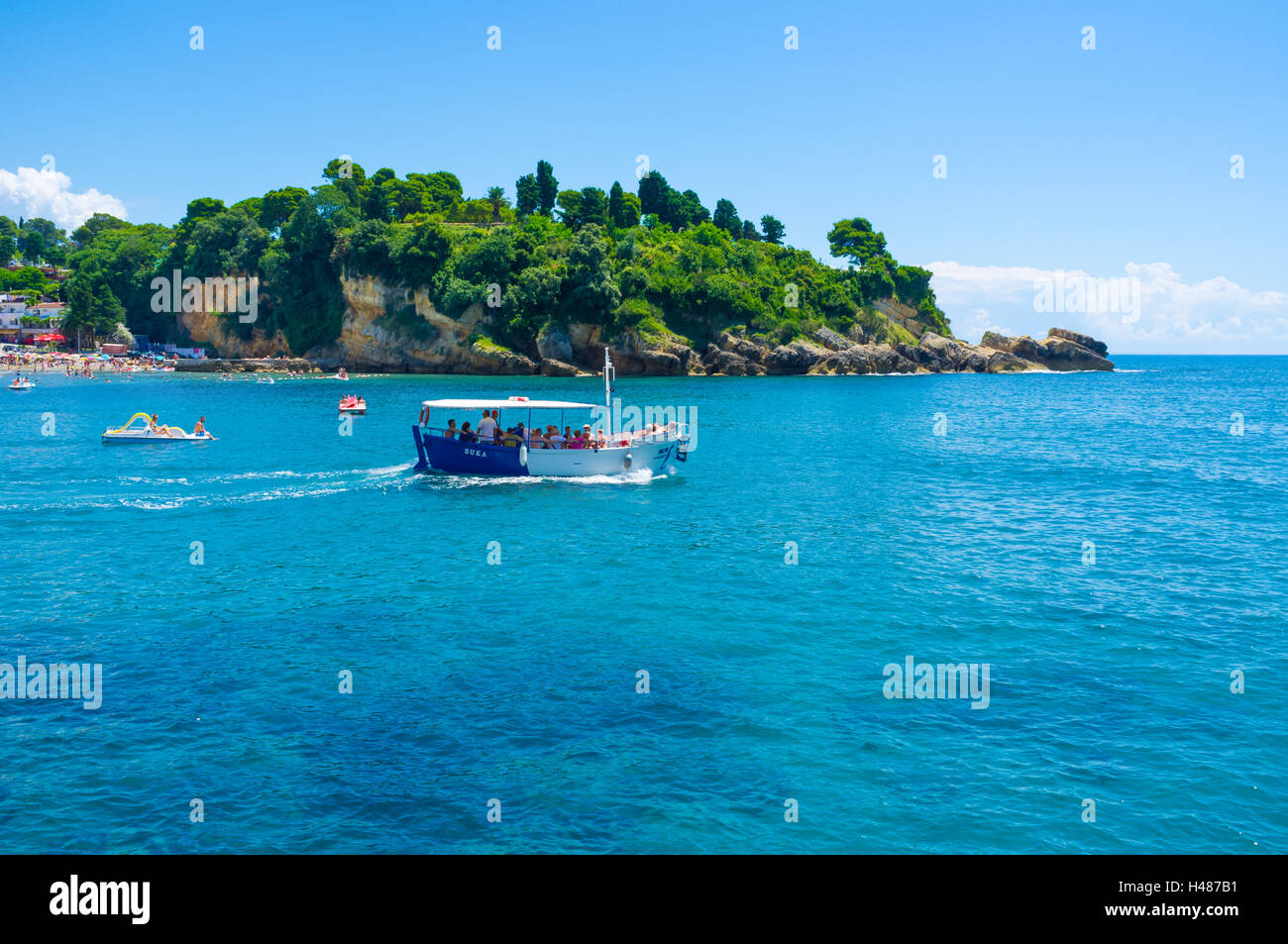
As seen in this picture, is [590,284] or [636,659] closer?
[636,659]

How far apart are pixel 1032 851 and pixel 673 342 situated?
115 metres

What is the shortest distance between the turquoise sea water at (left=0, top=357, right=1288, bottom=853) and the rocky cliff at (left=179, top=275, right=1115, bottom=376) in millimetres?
76122

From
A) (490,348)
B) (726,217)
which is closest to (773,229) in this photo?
(726,217)

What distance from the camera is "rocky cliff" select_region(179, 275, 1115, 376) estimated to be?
4732 inches

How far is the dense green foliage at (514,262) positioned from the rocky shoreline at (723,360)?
2740mm

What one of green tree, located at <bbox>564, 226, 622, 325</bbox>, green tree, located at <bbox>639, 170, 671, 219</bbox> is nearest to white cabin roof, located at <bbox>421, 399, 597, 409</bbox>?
green tree, located at <bbox>564, 226, 622, 325</bbox>

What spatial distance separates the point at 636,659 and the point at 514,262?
10810 centimetres

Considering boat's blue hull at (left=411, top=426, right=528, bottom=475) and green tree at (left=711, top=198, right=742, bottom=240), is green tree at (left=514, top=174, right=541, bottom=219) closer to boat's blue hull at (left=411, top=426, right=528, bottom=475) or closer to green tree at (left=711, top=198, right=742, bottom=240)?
green tree at (left=711, top=198, right=742, bottom=240)

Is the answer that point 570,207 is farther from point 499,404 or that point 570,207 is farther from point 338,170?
point 499,404

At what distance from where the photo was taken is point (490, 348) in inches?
4685

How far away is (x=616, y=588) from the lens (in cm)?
2584
